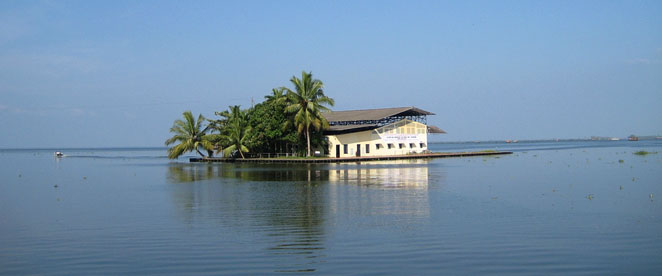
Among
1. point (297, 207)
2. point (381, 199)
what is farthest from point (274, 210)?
point (381, 199)

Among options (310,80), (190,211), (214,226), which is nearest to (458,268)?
(214,226)

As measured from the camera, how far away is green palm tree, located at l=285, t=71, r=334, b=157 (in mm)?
51656

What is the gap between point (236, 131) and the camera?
57188 millimetres

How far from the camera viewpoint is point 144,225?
613 inches

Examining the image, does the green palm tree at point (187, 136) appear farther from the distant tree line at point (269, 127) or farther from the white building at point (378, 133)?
the white building at point (378, 133)

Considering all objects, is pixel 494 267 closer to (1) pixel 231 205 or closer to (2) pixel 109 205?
(1) pixel 231 205

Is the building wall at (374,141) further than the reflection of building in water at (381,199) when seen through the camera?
Yes

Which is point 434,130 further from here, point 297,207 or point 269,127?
point 297,207

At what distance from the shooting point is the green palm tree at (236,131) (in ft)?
188

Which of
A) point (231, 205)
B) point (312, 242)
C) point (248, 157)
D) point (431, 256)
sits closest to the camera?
point (431, 256)

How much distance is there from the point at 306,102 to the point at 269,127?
4.75m

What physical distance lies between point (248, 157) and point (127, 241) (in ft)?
159

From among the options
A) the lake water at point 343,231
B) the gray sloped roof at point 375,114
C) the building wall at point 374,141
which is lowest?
the lake water at point 343,231

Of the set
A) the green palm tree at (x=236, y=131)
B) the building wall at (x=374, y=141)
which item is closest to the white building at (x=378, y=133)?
the building wall at (x=374, y=141)
